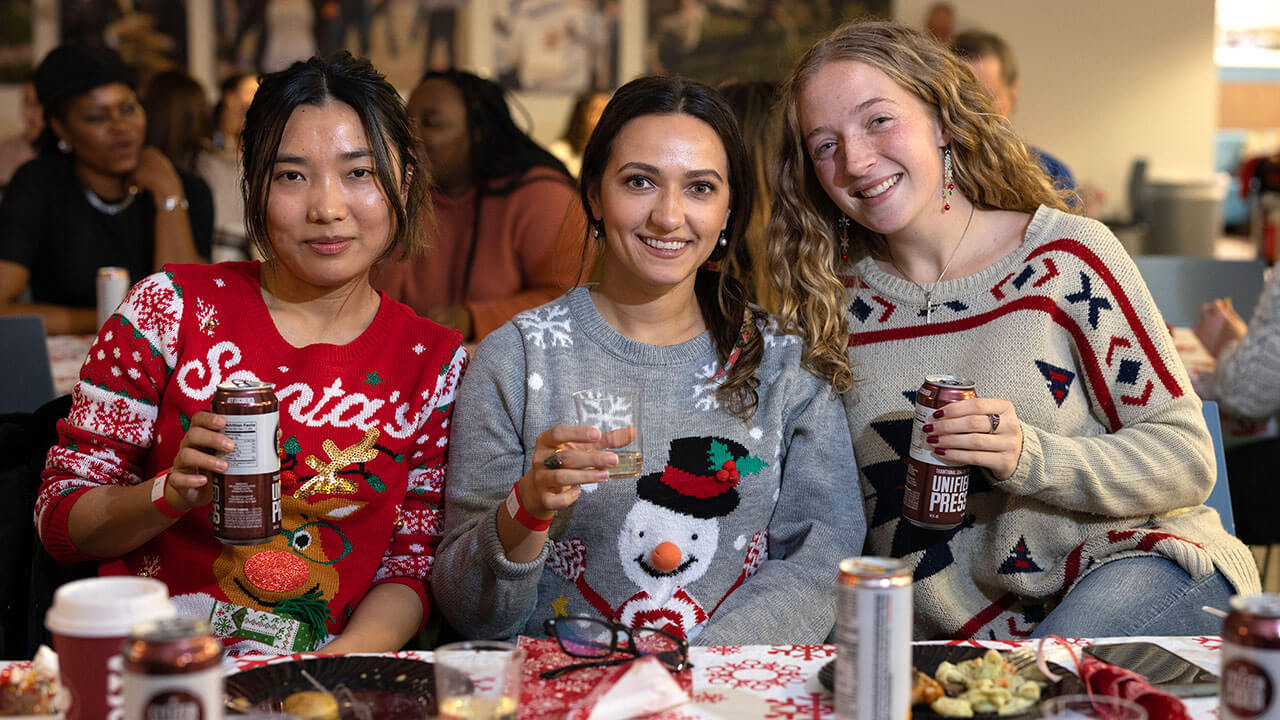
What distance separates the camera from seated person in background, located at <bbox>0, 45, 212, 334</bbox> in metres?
3.37

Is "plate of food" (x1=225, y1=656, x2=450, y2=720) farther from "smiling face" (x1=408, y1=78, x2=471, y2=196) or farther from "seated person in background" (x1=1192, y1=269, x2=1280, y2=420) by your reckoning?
"smiling face" (x1=408, y1=78, x2=471, y2=196)

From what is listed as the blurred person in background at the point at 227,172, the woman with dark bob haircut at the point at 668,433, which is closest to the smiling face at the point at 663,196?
the woman with dark bob haircut at the point at 668,433

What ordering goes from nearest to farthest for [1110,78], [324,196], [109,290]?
1. [324,196]
2. [109,290]
3. [1110,78]

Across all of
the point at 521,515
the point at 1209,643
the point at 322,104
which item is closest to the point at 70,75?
the point at 322,104

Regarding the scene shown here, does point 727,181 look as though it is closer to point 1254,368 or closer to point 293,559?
point 293,559

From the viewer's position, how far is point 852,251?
193 cm

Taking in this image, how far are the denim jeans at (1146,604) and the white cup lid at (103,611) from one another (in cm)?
118

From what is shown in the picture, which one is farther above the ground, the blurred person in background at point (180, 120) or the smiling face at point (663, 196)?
the blurred person in background at point (180, 120)

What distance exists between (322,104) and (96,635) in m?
0.89

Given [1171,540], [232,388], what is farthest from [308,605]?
[1171,540]

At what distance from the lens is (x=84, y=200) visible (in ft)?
11.3

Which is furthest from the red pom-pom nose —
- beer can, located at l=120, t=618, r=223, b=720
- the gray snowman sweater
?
beer can, located at l=120, t=618, r=223, b=720

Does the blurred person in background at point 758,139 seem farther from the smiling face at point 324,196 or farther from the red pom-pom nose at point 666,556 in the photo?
the smiling face at point 324,196

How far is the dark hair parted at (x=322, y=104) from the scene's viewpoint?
1.57 metres
